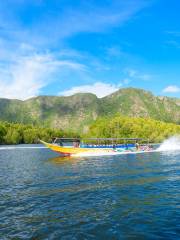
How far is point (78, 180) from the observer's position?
54.8m

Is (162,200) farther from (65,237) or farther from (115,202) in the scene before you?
(65,237)

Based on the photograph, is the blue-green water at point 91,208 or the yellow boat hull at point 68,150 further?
the yellow boat hull at point 68,150

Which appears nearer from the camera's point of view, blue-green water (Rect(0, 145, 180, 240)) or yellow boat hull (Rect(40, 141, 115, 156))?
blue-green water (Rect(0, 145, 180, 240))

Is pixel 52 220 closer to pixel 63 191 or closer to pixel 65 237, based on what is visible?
pixel 65 237

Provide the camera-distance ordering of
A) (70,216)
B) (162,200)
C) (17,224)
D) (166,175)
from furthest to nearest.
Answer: (166,175), (162,200), (70,216), (17,224)

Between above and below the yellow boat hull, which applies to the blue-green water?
below

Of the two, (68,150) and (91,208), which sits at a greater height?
(68,150)

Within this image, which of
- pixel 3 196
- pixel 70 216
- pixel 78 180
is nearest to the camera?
pixel 70 216

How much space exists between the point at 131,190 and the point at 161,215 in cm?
1305

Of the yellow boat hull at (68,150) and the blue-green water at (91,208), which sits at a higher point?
the yellow boat hull at (68,150)

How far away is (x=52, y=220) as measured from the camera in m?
30.9

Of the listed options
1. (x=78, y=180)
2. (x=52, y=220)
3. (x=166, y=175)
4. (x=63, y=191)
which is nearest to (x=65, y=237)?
(x=52, y=220)

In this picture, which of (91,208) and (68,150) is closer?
(91,208)

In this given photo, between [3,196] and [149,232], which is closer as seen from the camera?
[149,232]
